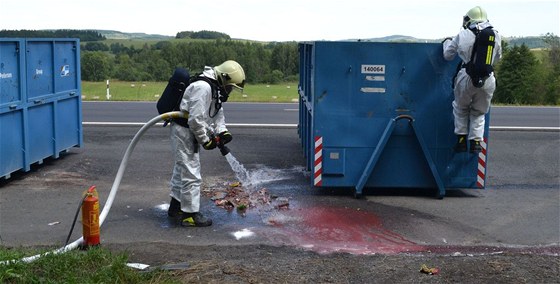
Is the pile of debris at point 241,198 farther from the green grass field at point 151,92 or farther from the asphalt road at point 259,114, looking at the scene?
the green grass field at point 151,92

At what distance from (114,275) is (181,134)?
247cm

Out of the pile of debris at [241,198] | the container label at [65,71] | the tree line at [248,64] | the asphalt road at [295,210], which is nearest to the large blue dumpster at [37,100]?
the container label at [65,71]

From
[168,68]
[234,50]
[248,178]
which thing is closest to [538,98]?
[234,50]

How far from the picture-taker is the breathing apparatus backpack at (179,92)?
8000mm

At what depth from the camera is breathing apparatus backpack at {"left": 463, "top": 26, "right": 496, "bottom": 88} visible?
8742 mm

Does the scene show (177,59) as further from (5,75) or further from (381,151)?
(381,151)

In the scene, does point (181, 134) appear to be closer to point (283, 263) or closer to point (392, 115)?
point (283, 263)

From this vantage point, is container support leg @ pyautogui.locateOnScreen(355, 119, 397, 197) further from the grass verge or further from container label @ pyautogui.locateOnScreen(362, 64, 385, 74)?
the grass verge

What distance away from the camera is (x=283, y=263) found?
6.66m

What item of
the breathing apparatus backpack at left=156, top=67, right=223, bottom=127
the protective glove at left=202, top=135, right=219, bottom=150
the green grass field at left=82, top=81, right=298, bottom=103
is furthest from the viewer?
the green grass field at left=82, top=81, right=298, bottom=103

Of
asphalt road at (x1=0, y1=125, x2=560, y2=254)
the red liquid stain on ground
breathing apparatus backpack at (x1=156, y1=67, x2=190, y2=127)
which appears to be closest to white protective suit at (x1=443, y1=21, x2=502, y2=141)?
asphalt road at (x1=0, y1=125, x2=560, y2=254)

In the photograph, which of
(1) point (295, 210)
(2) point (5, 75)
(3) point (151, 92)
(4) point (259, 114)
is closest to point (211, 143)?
(1) point (295, 210)

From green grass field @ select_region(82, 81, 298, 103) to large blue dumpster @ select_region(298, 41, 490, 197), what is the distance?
1747 cm

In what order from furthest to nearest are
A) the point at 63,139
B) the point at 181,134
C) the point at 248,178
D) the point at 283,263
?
the point at 63,139 → the point at 248,178 → the point at 181,134 → the point at 283,263
